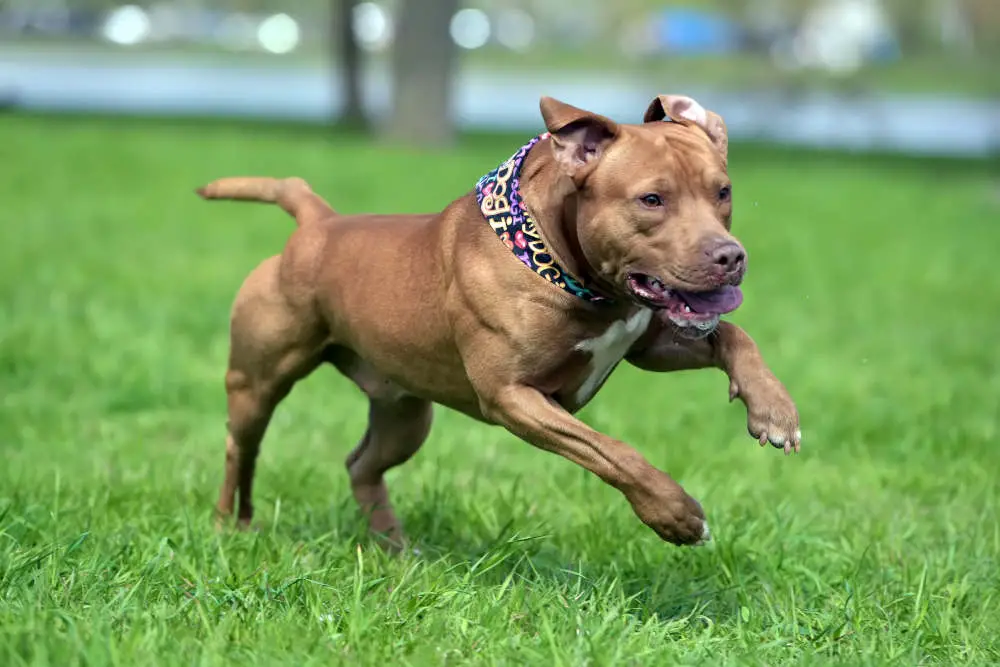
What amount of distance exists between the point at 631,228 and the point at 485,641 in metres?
1.23

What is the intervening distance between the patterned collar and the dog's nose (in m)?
0.49

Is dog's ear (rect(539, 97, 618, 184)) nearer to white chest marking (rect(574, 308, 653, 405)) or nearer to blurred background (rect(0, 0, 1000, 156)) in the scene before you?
white chest marking (rect(574, 308, 653, 405))

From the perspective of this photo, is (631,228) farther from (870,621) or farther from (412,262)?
(870,621)

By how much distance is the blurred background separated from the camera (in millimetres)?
20516

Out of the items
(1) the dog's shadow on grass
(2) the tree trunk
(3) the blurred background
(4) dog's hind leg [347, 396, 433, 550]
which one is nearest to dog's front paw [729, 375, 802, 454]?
(1) the dog's shadow on grass

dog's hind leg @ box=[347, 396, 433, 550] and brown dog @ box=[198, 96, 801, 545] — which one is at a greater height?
brown dog @ box=[198, 96, 801, 545]

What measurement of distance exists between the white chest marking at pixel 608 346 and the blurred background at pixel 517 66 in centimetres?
1539

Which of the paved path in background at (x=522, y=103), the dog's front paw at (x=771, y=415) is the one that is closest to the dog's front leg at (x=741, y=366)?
the dog's front paw at (x=771, y=415)

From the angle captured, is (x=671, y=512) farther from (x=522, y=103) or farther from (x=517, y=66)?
(x=517, y=66)

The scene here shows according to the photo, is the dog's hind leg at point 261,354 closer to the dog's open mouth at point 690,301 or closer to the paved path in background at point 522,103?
the dog's open mouth at point 690,301

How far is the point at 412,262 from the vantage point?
16.3 ft

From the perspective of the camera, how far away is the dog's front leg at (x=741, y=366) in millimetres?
4336

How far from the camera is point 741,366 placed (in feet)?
14.8

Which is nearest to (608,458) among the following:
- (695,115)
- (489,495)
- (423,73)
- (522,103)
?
(695,115)
